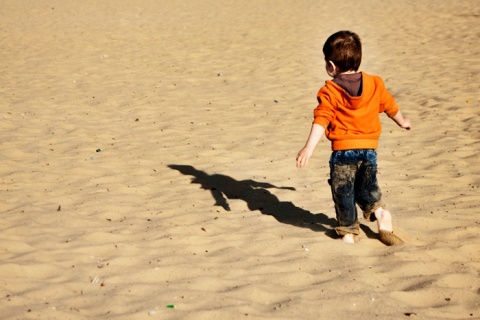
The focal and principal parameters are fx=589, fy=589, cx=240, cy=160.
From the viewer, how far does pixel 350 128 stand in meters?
3.83

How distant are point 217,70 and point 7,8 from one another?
10380 millimetres

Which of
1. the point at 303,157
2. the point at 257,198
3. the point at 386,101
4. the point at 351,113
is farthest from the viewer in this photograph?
the point at 257,198

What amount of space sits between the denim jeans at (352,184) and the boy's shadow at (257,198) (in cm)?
26

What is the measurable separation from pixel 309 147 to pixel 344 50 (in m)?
0.65

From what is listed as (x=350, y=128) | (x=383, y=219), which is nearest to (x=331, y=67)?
(x=350, y=128)

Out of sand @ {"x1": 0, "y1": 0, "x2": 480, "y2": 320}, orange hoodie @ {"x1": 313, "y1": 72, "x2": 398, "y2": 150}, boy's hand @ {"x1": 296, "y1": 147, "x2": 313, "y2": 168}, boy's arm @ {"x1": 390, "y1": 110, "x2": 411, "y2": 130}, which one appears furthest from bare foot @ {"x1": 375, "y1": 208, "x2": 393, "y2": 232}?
boy's hand @ {"x1": 296, "y1": 147, "x2": 313, "y2": 168}

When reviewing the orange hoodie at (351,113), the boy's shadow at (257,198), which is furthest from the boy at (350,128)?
the boy's shadow at (257,198)

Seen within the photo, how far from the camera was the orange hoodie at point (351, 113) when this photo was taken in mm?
3770

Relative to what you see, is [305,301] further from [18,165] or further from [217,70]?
[217,70]

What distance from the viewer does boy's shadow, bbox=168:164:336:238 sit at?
14.9 ft

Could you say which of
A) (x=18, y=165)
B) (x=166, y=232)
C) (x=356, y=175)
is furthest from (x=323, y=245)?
(x=18, y=165)

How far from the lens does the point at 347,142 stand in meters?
3.83

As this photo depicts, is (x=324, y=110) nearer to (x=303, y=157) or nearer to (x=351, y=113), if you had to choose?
(x=351, y=113)

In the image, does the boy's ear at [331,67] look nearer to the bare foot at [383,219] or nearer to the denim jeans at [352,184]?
the denim jeans at [352,184]
